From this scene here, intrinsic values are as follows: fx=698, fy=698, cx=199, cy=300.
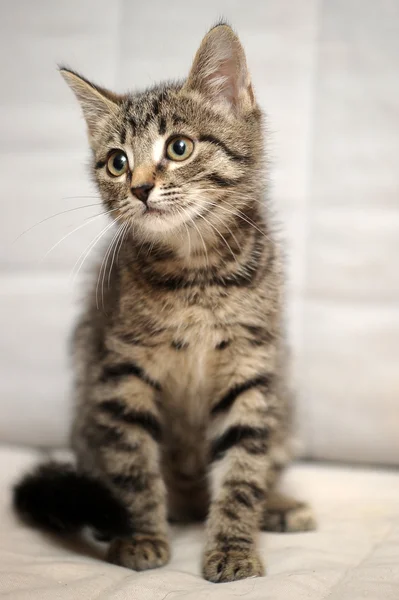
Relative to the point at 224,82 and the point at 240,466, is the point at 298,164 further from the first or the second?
the point at 240,466

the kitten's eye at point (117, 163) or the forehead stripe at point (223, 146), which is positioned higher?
the forehead stripe at point (223, 146)

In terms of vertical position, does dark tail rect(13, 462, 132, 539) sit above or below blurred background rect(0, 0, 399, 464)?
below

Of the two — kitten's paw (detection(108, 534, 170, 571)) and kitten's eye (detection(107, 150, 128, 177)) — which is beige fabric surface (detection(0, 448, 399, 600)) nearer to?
kitten's paw (detection(108, 534, 170, 571))

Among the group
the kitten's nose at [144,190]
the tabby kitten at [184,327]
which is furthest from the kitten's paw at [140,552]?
the kitten's nose at [144,190]

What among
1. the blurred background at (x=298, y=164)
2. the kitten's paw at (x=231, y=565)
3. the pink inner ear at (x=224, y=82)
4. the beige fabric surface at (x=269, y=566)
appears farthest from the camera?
the blurred background at (x=298, y=164)

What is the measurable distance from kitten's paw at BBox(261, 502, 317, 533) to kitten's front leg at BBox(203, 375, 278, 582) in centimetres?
13

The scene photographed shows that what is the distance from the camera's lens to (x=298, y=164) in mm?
1898

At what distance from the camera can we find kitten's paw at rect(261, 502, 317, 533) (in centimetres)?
143

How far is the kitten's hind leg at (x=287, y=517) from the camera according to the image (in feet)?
4.68

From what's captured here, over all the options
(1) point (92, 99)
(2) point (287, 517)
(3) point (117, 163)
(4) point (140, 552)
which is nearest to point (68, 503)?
(4) point (140, 552)

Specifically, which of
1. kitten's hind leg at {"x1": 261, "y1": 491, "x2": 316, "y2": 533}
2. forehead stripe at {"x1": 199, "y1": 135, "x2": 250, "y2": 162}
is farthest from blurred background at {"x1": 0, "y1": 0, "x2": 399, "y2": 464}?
forehead stripe at {"x1": 199, "y1": 135, "x2": 250, "y2": 162}

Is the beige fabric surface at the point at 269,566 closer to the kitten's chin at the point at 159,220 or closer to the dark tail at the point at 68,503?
the dark tail at the point at 68,503

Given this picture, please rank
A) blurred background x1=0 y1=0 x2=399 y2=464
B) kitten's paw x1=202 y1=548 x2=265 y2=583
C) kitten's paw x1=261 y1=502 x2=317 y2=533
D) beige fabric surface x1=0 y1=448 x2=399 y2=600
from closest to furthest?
beige fabric surface x1=0 y1=448 x2=399 y2=600 → kitten's paw x1=202 y1=548 x2=265 y2=583 → kitten's paw x1=261 y1=502 x2=317 y2=533 → blurred background x1=0 y1=0 x2=399 y2=464

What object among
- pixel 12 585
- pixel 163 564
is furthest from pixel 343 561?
pixel 12 585
